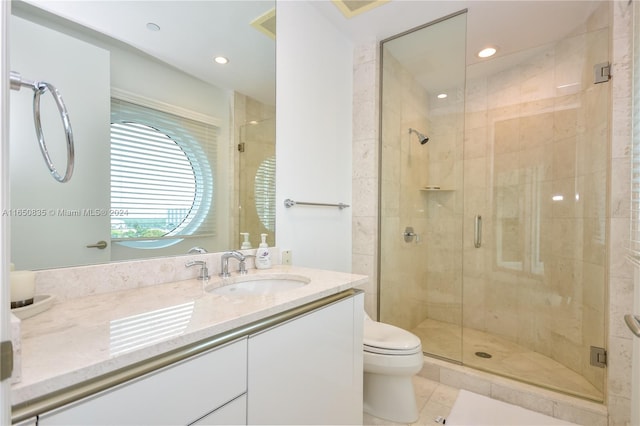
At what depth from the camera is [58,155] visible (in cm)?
94

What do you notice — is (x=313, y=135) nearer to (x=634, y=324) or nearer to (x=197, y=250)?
(x=197, y=250)

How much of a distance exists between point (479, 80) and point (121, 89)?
9.55ft

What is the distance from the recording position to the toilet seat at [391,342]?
5.00 feet

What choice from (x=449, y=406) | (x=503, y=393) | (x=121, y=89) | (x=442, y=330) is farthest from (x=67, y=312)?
(x=442, y=330)

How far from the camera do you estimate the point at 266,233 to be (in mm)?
1652

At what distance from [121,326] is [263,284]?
2.35ft

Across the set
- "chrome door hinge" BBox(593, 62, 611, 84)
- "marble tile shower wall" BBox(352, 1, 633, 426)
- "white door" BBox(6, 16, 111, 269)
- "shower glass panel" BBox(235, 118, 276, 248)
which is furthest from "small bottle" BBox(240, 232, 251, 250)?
"chrome door hinge" BBox(593, 62, 611, 84)

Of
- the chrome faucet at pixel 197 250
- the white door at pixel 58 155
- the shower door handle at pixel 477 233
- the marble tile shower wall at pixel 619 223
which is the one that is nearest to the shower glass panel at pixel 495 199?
the shower door handle at pixel 477 233

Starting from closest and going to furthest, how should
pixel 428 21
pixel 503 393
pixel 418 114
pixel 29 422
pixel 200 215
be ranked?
pixel 29 422
pixel 200 215
pixel 503 393
pixel 428 21
pixel 418 114

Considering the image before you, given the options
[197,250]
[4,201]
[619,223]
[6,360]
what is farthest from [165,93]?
[619,223]

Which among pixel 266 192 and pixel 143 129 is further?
pixel 266 192

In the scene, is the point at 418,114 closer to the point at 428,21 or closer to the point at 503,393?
the point at 428,21

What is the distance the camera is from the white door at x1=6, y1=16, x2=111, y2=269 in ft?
2.83

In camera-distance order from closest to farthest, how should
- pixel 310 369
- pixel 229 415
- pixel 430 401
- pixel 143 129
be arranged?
pixel 229 415, pixel 310 369, pixel 143 129, pixel 430 401
